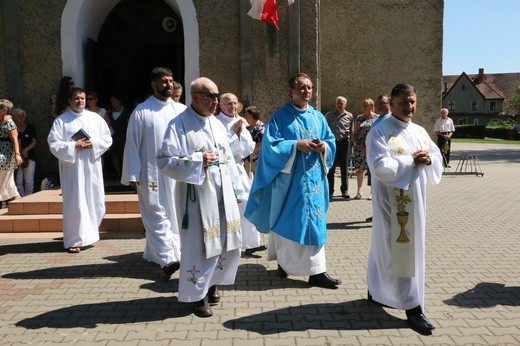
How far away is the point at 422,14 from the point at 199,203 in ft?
43.7

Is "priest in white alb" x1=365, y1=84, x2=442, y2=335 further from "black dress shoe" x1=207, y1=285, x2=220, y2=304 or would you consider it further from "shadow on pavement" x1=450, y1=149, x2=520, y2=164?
"shadow on pavement" x1=450, y1=149, x2=520, y2=164

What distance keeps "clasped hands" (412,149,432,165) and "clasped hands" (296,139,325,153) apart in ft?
3.82

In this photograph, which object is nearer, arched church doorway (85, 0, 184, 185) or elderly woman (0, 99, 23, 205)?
elderly woman (0, 99, 23, 205)

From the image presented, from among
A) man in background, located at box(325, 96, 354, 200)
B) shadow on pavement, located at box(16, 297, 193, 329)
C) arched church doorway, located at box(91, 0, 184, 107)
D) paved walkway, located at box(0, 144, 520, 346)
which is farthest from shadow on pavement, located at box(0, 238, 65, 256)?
man in background, located at box(325, 96, 354, 200)

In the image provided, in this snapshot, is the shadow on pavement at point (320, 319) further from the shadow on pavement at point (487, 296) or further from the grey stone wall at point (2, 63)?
the grey stone wall at point (2, 63)

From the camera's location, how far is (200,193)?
4.33m

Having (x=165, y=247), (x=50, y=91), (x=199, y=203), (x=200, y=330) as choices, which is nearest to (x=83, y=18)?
(x=50, y=91)

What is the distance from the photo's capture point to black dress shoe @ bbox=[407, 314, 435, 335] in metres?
3.94

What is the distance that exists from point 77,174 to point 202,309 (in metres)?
3.09

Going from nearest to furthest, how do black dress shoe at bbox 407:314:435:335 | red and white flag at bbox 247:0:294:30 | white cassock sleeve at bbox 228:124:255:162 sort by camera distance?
black dress shoe at bbox 407:314:435:335 < white cassock sleeve at bbox 228:124:255:162 < red and white flag at bbox 247:0:294:30

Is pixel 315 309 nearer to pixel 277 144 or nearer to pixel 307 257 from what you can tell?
pixel 307 257

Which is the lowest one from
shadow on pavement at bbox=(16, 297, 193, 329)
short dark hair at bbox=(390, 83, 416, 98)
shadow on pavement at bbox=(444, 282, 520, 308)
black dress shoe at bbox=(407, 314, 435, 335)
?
shadow on pavement at bbox=(444, 282, 520, 308)

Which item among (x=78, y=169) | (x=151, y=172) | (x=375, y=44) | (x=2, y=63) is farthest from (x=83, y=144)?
(x=375, y=44)

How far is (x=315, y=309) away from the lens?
14.8 ft
